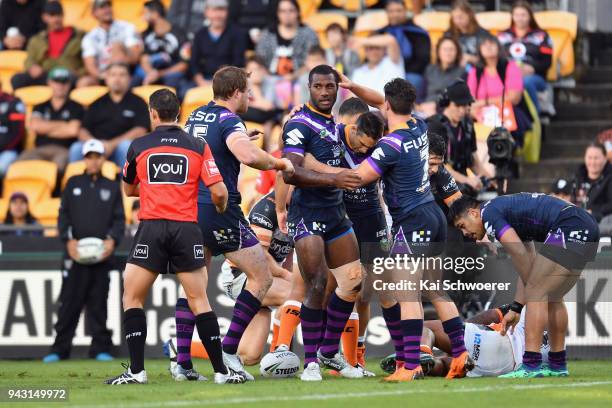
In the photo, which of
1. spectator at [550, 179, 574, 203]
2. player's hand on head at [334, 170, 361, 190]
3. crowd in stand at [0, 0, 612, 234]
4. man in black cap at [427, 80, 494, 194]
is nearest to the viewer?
player's hand on head at [334, 170, 361, 190]

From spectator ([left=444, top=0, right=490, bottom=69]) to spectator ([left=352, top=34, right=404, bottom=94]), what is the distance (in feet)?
2.35

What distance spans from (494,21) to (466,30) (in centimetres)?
89

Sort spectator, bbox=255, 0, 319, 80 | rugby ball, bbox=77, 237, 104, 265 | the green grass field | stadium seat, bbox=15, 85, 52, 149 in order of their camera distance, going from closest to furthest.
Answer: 1. the green grass field
2. rugby ball, bbox=77, 237, 104, 265
3. spectator, bbox=255, 0, 319, 80
4. stadium seat, bbox=15, 85, 52, 149

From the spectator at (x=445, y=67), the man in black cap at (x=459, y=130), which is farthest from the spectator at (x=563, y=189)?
the spectator at (x=445, y=67)

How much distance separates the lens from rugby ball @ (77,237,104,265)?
52.6 feet

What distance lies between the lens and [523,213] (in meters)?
11.8

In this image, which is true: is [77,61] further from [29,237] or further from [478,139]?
[478,139]

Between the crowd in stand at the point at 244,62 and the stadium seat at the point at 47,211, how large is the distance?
740mm

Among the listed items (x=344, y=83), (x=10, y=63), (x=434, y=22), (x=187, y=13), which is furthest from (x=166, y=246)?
(x=10, y=63)

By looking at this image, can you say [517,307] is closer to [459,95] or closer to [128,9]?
[459,95]

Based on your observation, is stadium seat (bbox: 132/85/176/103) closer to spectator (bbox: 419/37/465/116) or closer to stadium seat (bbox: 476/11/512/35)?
spectator (bbox: 419/37/465/116)

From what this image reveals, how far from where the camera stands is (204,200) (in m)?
11.6

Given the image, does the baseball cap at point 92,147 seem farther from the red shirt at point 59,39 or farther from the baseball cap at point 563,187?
the red shirt at point 59,39

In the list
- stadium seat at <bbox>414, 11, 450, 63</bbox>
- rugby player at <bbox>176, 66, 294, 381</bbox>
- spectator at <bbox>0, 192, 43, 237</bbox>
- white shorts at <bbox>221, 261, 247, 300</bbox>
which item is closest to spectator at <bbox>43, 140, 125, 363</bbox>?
spectator at <bbox>0, 192, 43, 237</bbox>
